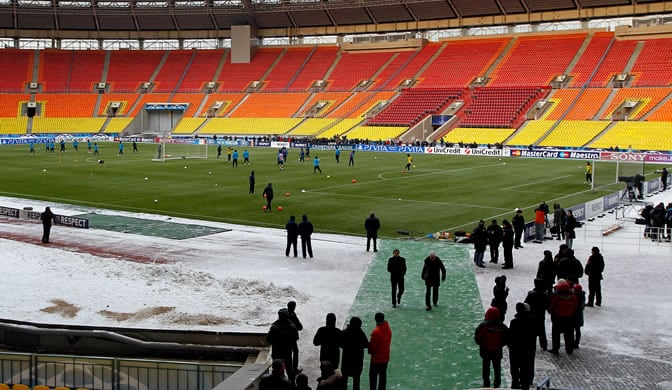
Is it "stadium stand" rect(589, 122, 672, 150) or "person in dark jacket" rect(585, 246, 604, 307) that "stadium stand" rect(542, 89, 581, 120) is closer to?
"stadium stand" rect(589, 122, 672, 150)

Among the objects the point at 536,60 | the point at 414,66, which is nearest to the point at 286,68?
the point at 414,66

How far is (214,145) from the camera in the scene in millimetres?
75312

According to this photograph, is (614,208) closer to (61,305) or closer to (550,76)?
(61,305)

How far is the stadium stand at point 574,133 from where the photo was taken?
64.1 meters

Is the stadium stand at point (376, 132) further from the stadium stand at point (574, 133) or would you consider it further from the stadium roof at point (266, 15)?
the stadium roof at point (266, 15)

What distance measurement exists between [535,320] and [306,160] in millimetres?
45027

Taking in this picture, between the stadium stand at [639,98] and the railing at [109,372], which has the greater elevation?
the stadium stand at [639,98]

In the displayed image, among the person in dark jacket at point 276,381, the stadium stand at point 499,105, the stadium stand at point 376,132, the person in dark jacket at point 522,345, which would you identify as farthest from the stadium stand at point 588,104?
the person in dark jacket at point 276,381

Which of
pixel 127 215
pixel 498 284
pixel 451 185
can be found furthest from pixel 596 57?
pixel 498 284

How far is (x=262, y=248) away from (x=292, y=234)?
189 cm

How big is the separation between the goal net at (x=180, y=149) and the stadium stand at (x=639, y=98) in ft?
120

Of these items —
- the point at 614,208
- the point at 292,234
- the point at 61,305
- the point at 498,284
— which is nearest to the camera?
the point at 498,284

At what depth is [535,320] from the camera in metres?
→ 11.2

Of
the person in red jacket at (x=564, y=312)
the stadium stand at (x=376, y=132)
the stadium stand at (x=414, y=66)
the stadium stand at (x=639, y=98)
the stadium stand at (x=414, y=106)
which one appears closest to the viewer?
the person in red jacket at (x=564, y=312)
